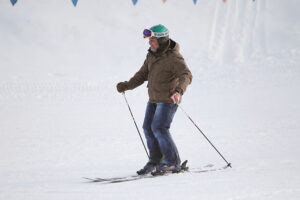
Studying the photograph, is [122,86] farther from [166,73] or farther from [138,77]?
[166,73]

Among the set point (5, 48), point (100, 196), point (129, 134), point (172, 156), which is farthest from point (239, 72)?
point (100, 196)

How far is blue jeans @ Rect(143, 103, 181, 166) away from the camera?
4594 mm

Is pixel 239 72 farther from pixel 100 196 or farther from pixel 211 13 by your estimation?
pixel 100 196

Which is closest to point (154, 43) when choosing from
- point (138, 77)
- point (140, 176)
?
point (138, 77)

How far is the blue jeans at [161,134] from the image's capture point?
15.1ft

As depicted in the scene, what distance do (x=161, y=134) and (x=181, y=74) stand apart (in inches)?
21.9

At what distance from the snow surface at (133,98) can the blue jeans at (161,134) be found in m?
0.27

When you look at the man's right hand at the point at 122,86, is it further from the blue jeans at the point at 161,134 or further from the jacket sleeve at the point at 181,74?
the jacket sleeve at the point at 181,74

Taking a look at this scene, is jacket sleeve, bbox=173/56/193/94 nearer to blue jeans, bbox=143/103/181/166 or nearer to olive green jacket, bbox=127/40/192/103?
olive green jacket, bbox=127/40/192/103

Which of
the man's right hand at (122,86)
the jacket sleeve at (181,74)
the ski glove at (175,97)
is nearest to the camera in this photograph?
the ski glove at (175,97)

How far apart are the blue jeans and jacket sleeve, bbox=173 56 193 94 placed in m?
0.22

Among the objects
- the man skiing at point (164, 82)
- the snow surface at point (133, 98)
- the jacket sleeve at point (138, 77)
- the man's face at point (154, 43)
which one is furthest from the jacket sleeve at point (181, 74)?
the snow surface at point (133, 98)

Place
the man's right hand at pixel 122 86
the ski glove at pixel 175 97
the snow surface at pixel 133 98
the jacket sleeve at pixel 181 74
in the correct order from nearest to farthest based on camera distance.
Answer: the snow surface at pixel 133 98 → the ski glove at pixel 175 97 → the jacket sleeve at pixel 181 74 → the man's right hand at pixel 122 86

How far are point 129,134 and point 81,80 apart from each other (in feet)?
19.7
